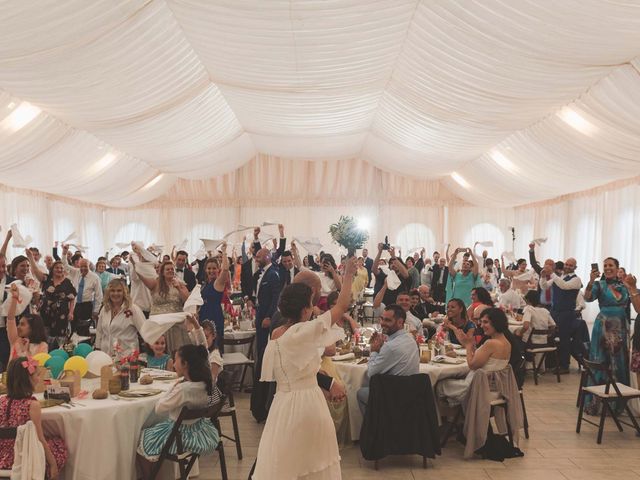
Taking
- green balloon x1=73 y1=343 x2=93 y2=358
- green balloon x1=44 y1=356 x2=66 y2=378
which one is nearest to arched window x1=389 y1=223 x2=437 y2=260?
green balloon x1=73 y1=343 x2=93 y2=358

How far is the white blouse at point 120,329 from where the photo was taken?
213 inches

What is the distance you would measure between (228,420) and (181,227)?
1503 cm

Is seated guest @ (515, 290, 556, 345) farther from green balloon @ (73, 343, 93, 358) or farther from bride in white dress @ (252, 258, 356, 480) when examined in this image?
bride in white dress @ (252, 258, 356, 480)

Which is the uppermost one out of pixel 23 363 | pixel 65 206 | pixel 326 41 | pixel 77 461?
pixel 326 41

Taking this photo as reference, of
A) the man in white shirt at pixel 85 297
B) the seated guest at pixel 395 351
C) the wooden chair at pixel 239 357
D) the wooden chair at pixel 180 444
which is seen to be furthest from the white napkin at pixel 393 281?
the wooden chair at pixel 180 444

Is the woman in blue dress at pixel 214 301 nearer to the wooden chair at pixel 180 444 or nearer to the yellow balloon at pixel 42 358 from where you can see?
the yellow balloon at pixel 42 358

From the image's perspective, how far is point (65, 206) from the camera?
56.4ft

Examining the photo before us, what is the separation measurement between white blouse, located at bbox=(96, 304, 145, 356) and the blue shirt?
2080 mm

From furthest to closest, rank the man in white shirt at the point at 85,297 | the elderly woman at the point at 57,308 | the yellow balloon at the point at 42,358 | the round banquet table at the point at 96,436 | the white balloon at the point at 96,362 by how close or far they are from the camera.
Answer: the man in white shirt at the point at 85,297
the elderly woman at the point at 57,308
the white balloon at the point at 96,362
the yellow balloon at the point at 42,358
the round banquet table at the point at 96,436

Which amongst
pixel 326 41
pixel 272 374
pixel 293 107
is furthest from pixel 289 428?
pixel 293 107

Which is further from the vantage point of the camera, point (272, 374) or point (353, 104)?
point (353, 104)

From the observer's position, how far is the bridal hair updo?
3.10 metres

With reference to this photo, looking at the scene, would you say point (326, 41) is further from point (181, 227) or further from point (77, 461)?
point (181, 227)

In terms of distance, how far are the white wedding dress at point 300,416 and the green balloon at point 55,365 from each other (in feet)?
7.23
